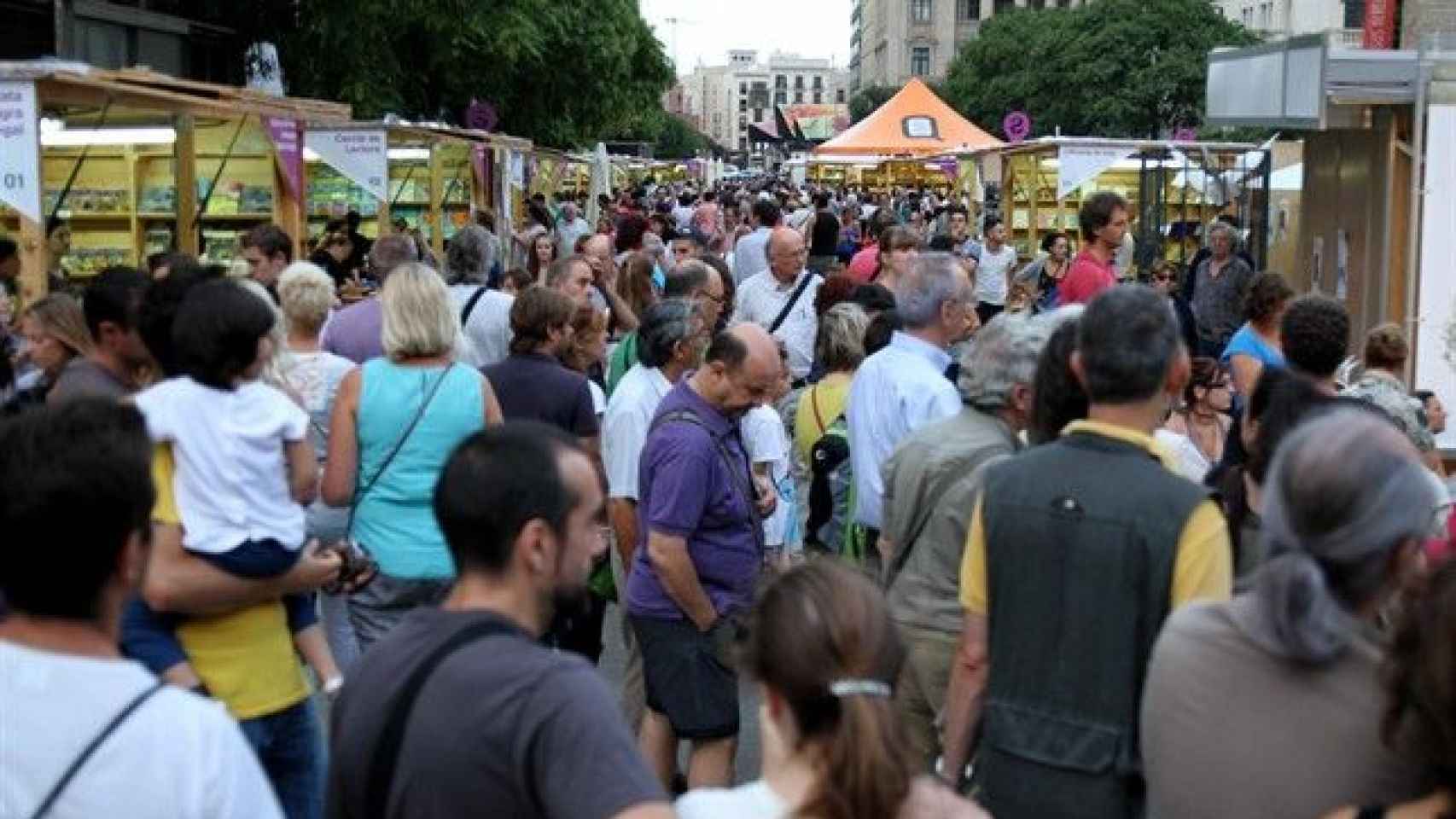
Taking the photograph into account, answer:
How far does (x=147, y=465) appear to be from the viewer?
2.88 meters

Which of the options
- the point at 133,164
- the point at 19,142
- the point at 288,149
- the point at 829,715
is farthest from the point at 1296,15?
the point at 829,715

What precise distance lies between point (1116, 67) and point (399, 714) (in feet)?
245

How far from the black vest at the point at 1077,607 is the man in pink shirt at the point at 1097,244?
552 centimetres

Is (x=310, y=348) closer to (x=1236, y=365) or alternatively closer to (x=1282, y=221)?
(x=1236, y=365)

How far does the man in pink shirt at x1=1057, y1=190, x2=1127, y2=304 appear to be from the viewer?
9.52 metres

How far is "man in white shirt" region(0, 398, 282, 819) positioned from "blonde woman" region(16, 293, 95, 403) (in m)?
3.44

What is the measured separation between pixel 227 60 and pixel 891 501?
80.9 feet

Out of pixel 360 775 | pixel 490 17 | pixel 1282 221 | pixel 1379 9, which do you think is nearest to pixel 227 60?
pixel 490 17

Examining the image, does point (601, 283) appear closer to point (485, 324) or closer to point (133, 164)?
point (485, 324)

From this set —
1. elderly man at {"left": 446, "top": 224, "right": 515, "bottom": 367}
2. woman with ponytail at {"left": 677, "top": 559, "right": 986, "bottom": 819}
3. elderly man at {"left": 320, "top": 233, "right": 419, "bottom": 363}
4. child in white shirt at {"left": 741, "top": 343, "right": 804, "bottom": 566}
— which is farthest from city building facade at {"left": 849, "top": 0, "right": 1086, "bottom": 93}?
woman with ponytail at {"left": 677, "top": 559, "right": 986, "bottom": 819}

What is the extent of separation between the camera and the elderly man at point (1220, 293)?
1455cm

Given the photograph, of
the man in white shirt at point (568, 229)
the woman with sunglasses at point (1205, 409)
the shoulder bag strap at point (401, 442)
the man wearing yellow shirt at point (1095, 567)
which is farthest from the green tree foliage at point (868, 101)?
the man wearing yellow shirt at point (1095, 567)

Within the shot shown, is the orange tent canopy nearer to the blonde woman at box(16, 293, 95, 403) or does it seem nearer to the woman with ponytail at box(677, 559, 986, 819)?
the blonde woman at box(16, 293, 95, 403)

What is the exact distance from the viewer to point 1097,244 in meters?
9.86
